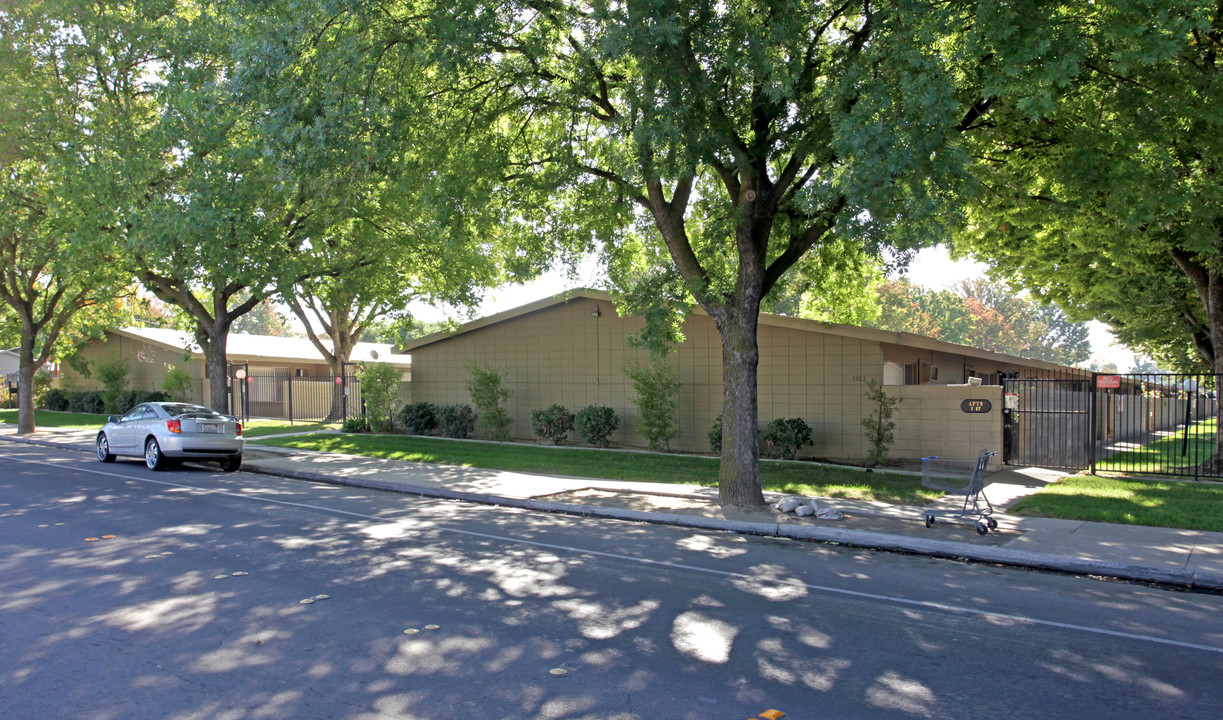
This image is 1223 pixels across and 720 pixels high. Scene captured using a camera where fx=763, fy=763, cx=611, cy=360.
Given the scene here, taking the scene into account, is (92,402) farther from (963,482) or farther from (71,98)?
(963,482)

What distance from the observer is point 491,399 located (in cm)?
2234

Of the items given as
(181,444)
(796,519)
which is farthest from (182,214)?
(796,519)

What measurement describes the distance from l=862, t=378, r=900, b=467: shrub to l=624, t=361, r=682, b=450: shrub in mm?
4729

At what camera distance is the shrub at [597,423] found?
20031 millimetres

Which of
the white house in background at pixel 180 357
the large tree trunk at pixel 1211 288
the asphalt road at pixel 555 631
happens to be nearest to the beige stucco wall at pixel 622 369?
the large tree trunk at pixel 1211 288

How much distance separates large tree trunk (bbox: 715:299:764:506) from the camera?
11.6 metres

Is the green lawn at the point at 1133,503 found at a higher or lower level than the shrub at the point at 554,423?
lower

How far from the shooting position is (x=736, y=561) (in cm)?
848

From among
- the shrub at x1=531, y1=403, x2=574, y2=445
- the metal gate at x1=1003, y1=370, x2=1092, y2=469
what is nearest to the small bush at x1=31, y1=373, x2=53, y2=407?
the shrub at x1=531, y1=403, x2=574, y2=445

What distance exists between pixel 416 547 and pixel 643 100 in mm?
6529

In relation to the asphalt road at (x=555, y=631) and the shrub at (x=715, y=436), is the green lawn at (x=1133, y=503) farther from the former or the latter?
the shrub at (x=715, y=436)

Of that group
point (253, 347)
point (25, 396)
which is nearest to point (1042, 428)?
point (25, 396)

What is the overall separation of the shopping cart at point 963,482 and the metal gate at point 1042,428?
21.1ft

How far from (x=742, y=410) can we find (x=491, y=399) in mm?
12034
